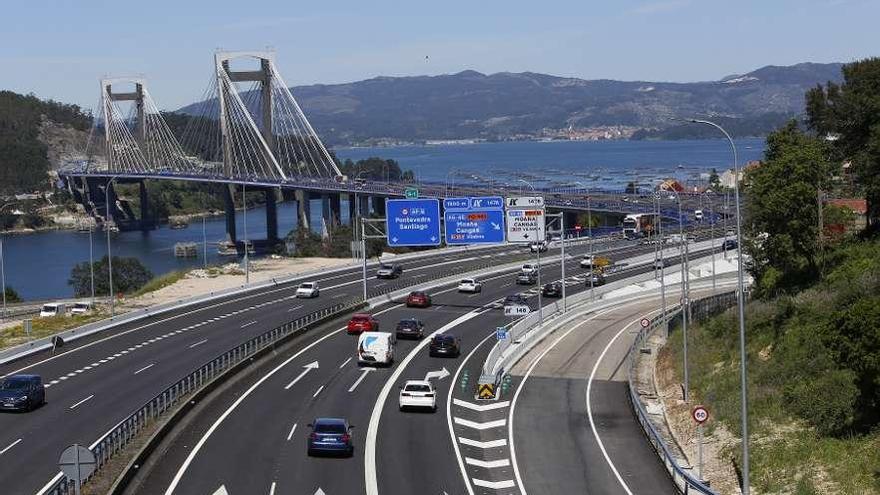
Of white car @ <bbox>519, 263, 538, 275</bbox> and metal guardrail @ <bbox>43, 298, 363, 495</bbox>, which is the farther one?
white car @ <bbox>519, 263, 538, 275</bbox>

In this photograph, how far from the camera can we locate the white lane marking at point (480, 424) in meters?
39.6

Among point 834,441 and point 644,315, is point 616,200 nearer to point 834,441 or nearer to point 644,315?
point 644,315

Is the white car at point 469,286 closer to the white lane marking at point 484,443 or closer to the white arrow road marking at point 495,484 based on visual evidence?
the white lane marking at point 484,443

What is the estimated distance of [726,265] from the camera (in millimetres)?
97562

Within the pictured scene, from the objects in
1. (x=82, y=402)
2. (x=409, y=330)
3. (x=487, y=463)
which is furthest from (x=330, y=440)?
(x=409, y=330)

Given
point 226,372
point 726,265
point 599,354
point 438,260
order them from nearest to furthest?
point 226,372 → point 599,354 → point 726,265 → point 438,260

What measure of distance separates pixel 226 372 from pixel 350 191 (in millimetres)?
104798

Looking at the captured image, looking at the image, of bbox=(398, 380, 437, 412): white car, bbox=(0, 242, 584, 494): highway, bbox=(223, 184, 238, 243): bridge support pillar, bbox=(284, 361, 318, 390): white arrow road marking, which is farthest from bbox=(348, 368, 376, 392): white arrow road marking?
bbox=(223, 184, 238, 243): bridge support pillar

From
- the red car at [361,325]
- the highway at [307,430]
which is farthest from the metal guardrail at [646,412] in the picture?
the red car at [361,325]

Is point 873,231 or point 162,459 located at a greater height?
point 873,231

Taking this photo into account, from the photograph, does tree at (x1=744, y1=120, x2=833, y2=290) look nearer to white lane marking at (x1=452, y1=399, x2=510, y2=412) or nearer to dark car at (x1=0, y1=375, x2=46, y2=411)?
white lane marking at (x1=452, y1=399, x2=510, y2=412)

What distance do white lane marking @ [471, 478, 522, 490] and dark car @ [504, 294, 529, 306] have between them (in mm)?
38875

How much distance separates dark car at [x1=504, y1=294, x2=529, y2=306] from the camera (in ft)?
237

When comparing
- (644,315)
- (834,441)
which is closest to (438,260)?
(644,315)
